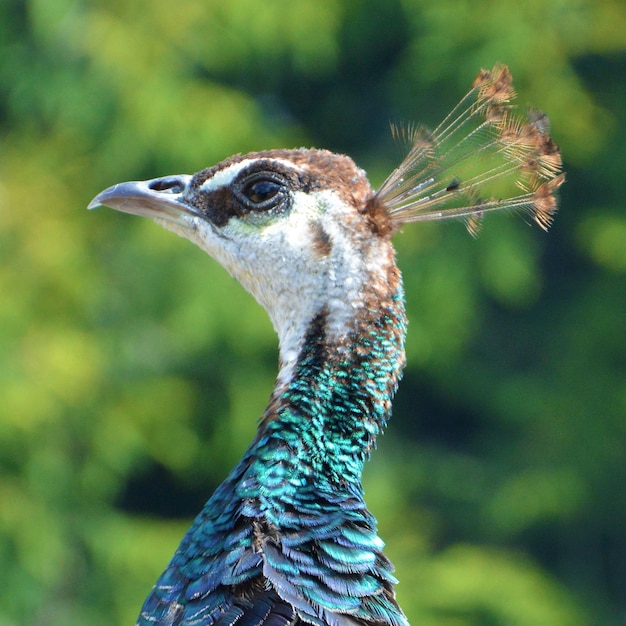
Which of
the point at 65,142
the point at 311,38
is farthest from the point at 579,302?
the point at 65,142

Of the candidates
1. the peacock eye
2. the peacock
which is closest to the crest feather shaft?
the peacock

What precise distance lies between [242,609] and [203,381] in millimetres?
3072

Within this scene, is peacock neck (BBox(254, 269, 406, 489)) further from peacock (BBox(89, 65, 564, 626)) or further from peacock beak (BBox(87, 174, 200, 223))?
peacock beak (BBox(87, 174, 200, 223))

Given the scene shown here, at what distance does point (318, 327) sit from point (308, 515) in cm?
23

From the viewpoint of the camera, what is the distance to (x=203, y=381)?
410 centimetres

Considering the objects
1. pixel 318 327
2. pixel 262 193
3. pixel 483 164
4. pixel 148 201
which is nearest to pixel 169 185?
pixel 148 201

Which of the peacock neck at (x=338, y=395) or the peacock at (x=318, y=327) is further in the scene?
the peacock neck at (x=338, y=395)

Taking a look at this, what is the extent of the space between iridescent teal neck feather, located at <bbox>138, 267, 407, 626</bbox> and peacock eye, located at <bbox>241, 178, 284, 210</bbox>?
165mm

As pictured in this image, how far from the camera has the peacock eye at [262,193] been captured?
1.32 metres

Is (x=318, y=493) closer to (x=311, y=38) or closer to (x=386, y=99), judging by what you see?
(x=311, y=38)

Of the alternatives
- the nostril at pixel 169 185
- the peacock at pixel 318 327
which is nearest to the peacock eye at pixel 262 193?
the peacock at pixel 318 327

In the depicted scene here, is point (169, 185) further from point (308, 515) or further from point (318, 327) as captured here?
point (308, 515)

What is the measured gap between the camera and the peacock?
1084mm

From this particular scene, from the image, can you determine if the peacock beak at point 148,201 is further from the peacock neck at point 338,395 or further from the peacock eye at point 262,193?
the peacock neck at point 338,395
